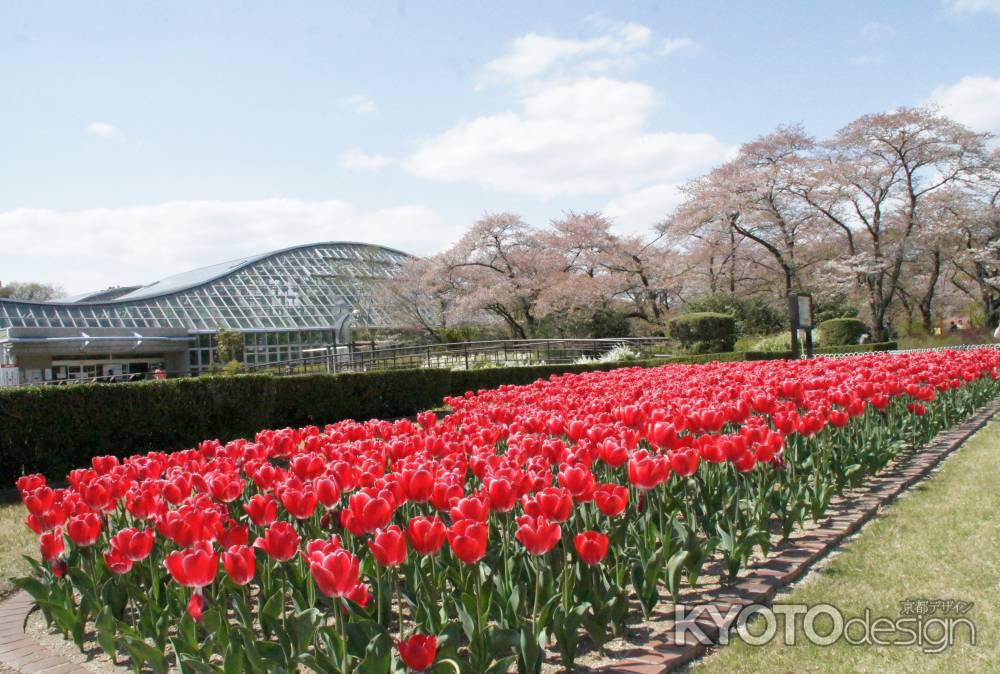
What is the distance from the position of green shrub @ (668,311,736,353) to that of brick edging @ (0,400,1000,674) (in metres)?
21.7

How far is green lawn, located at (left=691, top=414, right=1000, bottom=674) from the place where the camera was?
113 inches

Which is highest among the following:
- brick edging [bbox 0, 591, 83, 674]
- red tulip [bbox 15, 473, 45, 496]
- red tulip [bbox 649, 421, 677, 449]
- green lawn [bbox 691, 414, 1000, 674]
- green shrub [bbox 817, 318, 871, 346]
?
green shrub [bbox 817, 318, 871, 346]

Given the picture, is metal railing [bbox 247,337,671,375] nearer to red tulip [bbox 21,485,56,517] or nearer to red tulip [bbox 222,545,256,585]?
red tulip [bbox 21,485,56,517]

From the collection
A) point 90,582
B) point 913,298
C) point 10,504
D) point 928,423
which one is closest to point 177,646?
point 90,582

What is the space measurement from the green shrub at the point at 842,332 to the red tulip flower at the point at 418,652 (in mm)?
30990

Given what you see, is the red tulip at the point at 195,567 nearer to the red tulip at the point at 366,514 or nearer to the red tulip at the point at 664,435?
the red tulip at the point at 366,514

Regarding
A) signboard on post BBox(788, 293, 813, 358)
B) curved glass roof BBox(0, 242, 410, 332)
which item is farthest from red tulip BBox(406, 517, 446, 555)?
curved glass roof BBox(0, 242, 410, 332)

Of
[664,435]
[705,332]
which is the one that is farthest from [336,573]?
[705,332]

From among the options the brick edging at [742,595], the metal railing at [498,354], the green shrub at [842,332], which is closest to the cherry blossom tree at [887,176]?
the green shrub at [842,332]

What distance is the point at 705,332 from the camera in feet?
90.1

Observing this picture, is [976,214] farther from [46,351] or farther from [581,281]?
[46,351]

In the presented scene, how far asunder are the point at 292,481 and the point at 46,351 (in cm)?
3857

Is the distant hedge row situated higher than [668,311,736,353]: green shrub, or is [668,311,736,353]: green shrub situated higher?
[668,311,736,353]: green shrub

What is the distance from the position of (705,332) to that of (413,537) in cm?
2600
